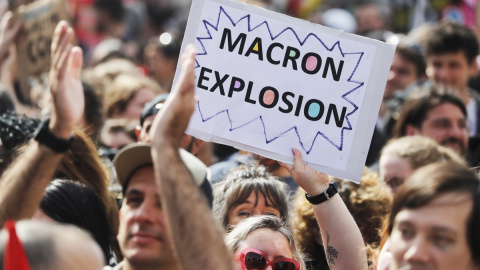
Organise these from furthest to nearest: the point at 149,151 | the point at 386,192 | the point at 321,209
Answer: the point at 386,192 < the point at 321,209 < the point at 149,151

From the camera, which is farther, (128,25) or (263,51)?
(128,25)

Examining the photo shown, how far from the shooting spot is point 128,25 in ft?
45.9

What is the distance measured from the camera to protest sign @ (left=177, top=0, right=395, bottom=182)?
3.88m

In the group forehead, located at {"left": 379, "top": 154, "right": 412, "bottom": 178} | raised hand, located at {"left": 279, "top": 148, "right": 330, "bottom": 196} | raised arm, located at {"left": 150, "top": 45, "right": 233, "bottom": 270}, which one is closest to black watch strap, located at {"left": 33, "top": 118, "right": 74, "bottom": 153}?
raised arm, located at {"left": 150, "top": 45, "right": 233, "bottom": 270}

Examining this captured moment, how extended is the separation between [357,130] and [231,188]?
796 millimetres

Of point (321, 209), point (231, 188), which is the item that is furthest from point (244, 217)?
point (321, 209)

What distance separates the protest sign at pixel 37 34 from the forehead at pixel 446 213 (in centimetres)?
482

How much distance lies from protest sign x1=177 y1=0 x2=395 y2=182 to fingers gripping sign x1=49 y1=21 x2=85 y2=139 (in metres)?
0.73

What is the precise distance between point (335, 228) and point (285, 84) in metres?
0.65

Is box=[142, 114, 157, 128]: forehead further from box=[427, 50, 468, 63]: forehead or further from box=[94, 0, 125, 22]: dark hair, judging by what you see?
box=[94, 0, 125, 22]: dark hair

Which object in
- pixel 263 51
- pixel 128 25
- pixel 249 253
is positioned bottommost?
pixel 249 253

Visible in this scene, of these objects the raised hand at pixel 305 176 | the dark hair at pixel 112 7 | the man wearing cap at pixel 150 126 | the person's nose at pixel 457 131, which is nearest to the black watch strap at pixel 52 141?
the raised hand at pixel 305 176

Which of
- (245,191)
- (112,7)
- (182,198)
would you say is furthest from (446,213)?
(112,7)

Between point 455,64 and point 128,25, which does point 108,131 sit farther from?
point 128,25
